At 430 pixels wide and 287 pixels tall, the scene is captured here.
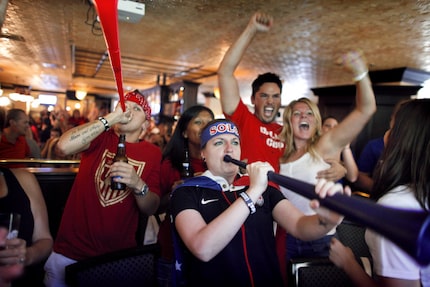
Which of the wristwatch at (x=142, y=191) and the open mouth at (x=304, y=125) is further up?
the open mouth at (x=304, y=125)

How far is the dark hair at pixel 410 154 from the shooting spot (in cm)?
113

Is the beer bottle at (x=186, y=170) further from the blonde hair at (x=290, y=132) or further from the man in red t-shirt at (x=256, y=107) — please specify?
the blonde hair at (x=290, y=132)

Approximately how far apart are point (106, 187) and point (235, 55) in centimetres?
131

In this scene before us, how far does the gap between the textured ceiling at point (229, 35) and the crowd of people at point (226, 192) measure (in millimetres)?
958

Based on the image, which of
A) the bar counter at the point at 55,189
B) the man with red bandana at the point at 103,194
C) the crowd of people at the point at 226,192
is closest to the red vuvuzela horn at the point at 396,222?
the crowd of people at the point at 226,192

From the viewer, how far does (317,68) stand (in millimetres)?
6184

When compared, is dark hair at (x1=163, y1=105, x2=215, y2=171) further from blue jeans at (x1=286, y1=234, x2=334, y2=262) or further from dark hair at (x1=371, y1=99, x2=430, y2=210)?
dark hair at (x1=371, y1=99, x2=430, y2=210)

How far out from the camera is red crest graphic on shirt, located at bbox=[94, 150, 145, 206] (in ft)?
5.79

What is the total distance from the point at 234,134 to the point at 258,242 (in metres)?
0.57

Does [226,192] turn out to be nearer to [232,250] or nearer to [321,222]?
[232,250]

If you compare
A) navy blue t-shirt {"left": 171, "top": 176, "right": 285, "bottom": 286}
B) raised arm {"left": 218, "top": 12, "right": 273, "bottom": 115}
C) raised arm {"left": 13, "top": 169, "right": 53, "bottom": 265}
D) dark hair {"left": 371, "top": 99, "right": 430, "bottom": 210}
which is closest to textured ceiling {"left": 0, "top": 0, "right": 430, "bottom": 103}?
raised arm {"left": 218, "top": 12, "right": 273, "bottom": 115}

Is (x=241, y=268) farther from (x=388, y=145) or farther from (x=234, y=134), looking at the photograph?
(x=388, y=145)

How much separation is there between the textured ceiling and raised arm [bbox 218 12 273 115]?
0.52 meters

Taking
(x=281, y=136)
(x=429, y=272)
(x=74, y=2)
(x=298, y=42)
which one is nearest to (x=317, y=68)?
(x=298, y=42)
